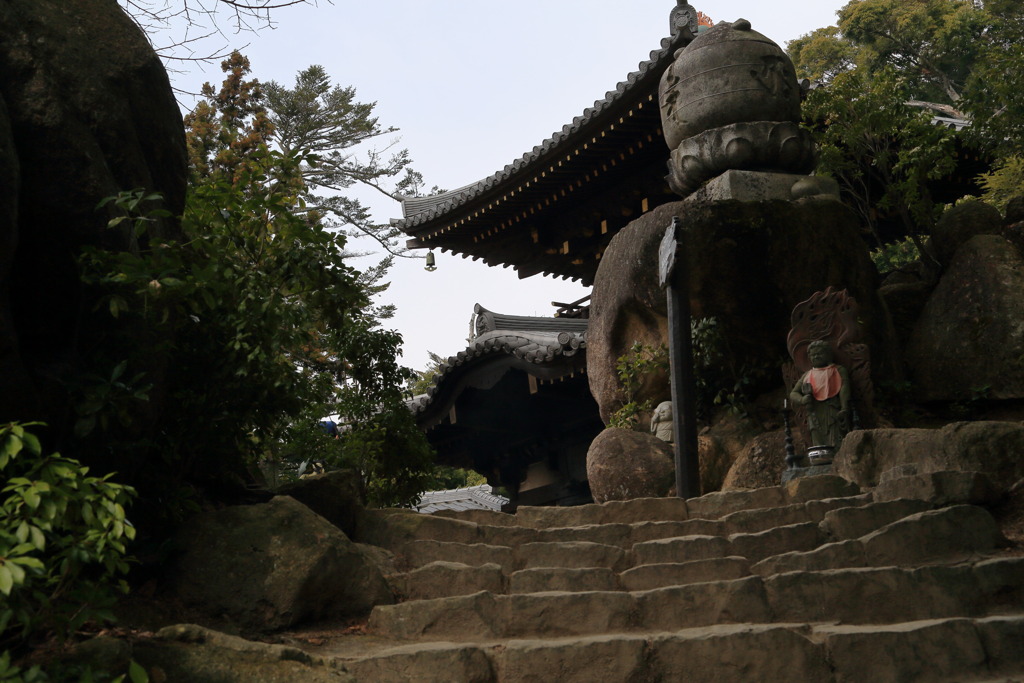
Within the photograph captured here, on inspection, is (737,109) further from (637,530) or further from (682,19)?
(637,530)

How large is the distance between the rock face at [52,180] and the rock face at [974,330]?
8.46 m

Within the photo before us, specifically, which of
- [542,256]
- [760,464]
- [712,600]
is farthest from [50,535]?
[542,256]

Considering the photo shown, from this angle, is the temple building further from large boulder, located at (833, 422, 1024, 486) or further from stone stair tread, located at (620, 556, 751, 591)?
stone stair tread, located at (620, 556, 751, 591)

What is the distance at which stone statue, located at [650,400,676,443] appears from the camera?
10.1m

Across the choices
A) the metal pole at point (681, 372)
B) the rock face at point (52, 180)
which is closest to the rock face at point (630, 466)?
the metal pole at point (681, 372)

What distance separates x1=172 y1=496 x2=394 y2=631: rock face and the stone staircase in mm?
267

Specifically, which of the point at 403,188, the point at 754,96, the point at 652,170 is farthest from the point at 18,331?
the point at 403,188

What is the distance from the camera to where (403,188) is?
2814 cm

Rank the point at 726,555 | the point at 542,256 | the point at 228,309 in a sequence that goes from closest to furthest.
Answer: the point at 228,309 → the point at 726,555 → the point at 542,256

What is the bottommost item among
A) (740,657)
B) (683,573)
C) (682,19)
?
(740,657)

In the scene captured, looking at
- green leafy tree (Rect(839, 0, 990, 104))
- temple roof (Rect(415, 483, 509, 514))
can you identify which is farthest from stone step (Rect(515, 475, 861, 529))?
green leafy tree (Rect(839, 0, 990, 104))

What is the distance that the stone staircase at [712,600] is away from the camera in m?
4.58

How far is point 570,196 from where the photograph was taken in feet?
48.2

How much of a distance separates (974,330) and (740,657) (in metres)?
7.02
